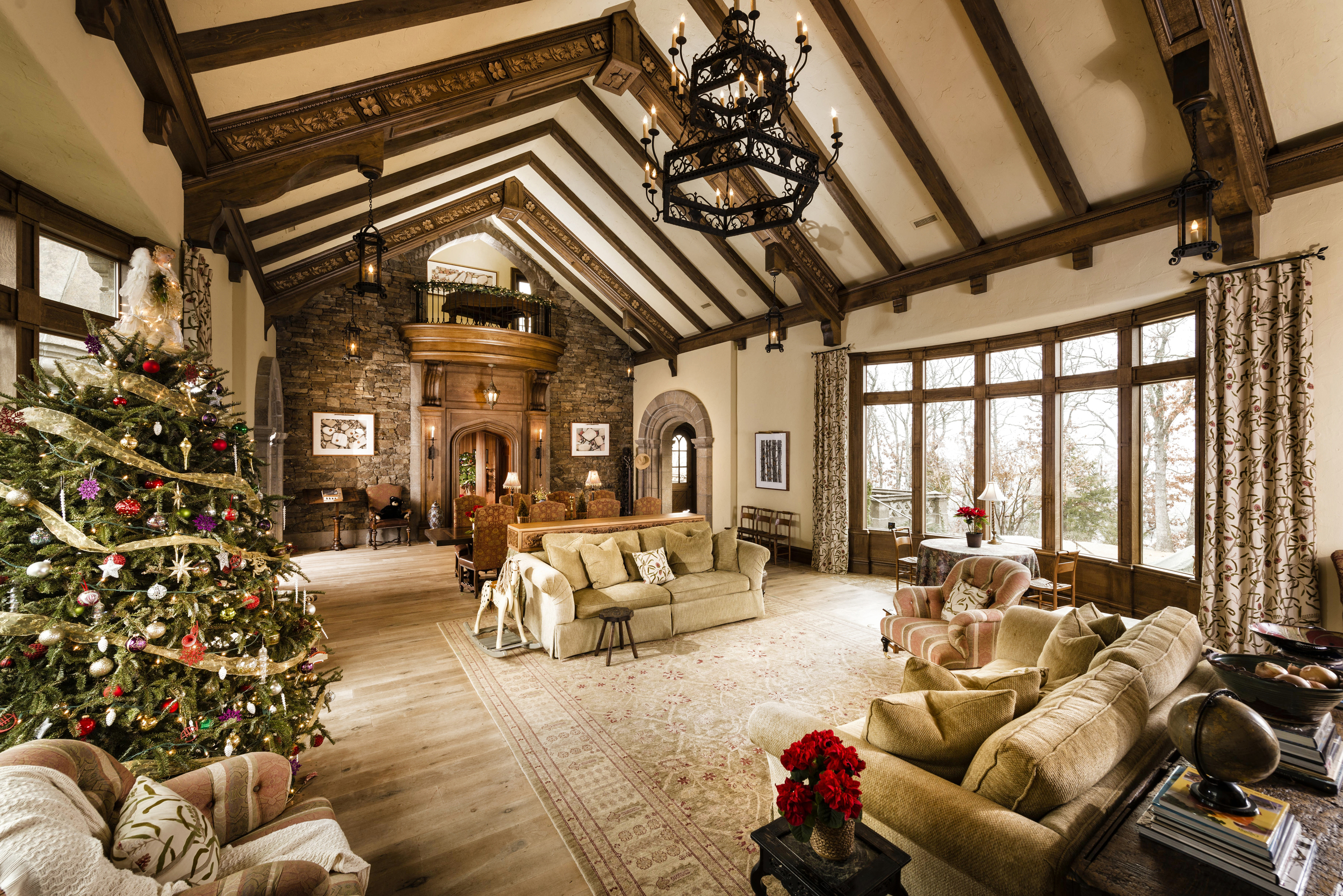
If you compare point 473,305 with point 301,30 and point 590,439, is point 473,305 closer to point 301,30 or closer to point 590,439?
point 590,439

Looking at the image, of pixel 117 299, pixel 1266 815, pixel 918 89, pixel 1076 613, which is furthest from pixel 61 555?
pixel 918 89

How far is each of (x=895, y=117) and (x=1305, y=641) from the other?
178 inches

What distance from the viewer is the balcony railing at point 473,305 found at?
951 cm

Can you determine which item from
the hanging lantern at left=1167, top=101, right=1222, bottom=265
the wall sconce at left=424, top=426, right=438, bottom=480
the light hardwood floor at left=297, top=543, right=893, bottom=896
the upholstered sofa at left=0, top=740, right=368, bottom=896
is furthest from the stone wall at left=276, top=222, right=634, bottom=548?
the hanging lantern at left=1167, top=101, right=1222, bottom=265

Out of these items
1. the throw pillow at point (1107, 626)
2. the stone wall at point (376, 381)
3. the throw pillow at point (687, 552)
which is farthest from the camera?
the stone wall at point (376, 381)

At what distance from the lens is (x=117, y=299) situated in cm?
305

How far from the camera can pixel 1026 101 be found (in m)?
4.16

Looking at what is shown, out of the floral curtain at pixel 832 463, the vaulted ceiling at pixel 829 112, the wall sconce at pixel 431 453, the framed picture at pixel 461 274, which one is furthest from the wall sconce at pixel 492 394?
the floral curtain at pixel 832 463

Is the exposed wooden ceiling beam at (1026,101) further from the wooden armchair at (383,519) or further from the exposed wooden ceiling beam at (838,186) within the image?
the wooden armchair at (383,519)

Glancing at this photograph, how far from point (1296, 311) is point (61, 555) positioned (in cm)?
688

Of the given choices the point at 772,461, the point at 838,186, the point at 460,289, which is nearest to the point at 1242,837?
the point at 838,186

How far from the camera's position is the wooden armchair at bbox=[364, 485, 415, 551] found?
8.84m

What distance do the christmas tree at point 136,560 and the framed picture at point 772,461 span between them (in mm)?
7105

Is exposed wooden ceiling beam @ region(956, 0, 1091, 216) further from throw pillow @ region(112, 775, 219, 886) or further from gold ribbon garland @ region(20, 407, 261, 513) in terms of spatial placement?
throw pillow @ region(112, 775, 219, 886)
